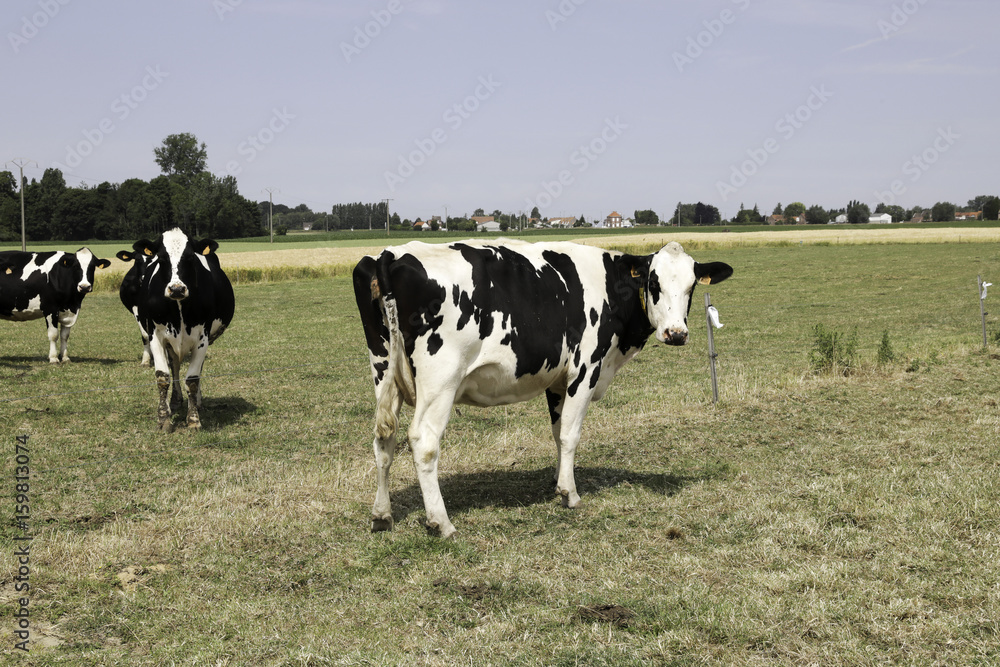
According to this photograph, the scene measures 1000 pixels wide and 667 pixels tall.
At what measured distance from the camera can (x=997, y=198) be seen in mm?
114000

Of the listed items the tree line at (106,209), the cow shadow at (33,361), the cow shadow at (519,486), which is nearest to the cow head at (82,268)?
the cow shadow at (33,361)

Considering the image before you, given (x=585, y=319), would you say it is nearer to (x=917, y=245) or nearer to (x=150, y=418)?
(x=150, y=418)

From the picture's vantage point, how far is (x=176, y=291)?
9961 millimetres

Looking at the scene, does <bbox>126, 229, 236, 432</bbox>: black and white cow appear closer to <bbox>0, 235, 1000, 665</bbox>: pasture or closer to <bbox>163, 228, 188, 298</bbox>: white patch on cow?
<bbox>163, 228, 188, 298</bbox>: white patch on cow

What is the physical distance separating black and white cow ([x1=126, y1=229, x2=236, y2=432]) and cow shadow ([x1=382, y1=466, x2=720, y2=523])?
4.47m

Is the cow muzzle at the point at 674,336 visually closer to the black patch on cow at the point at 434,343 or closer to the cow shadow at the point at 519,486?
the cow shadow at the point at 519,486

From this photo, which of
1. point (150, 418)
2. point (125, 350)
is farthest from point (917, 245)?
point (150, 418)

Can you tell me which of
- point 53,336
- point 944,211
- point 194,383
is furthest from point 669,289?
point 944,211

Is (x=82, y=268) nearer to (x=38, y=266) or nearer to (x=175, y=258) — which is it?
(x=38, y=266)

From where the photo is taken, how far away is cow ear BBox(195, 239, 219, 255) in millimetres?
11119

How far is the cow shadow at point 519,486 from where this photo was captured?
7.29 meters

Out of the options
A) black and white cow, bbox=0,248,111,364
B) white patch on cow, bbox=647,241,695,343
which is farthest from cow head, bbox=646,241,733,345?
black and white cow, bbox=0,248,111,364

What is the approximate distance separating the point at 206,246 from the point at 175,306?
1079 mm

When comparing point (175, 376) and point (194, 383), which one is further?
point (175, 376)
